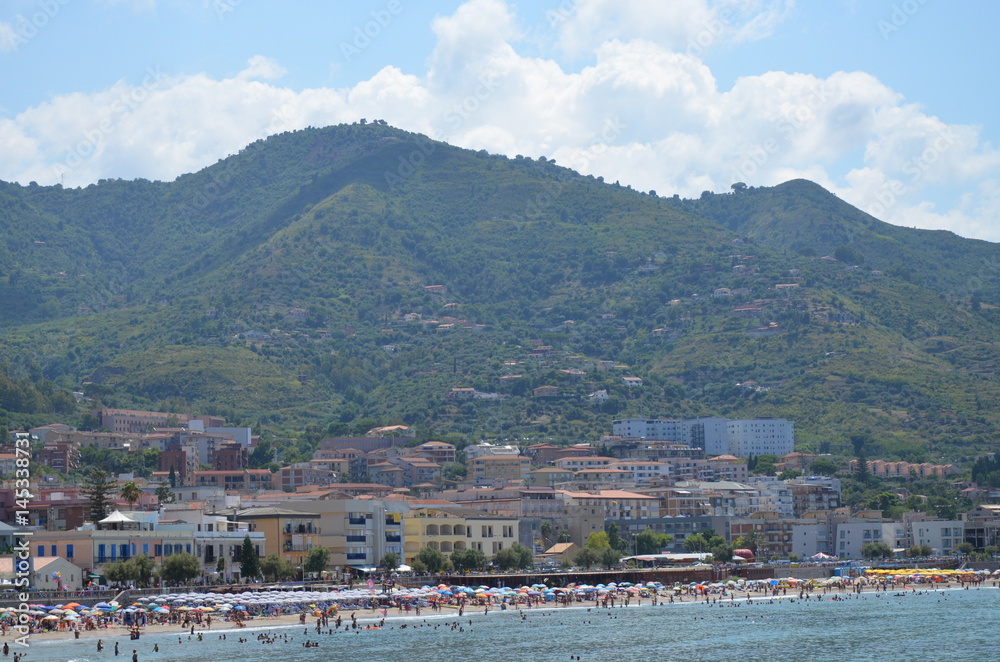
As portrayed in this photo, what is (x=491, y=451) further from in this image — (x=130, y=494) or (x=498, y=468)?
(x=130, y=494)

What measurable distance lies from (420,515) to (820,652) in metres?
55.7

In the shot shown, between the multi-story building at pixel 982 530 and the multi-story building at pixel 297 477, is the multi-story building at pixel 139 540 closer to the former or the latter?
the multi-story building at pixel 297 477

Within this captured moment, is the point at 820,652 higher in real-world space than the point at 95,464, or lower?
lower

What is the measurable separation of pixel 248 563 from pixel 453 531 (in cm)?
2852

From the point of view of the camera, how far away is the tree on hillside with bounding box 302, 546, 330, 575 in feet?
353

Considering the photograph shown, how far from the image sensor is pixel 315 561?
10769 centimetres

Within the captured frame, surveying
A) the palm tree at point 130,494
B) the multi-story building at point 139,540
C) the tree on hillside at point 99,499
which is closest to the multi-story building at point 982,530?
the multi-story building at point 139,540

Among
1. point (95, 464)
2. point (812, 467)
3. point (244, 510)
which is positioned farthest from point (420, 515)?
point (812, 467)

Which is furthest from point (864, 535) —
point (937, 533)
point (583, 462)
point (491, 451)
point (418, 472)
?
point (418, 472)

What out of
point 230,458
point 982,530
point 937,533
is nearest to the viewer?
point 982,530

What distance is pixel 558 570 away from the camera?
430 ft

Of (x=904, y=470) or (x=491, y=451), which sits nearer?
(x=491, y=451)

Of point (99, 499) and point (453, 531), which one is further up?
point (99, 499)

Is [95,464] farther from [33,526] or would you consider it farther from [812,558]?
[812,558]
